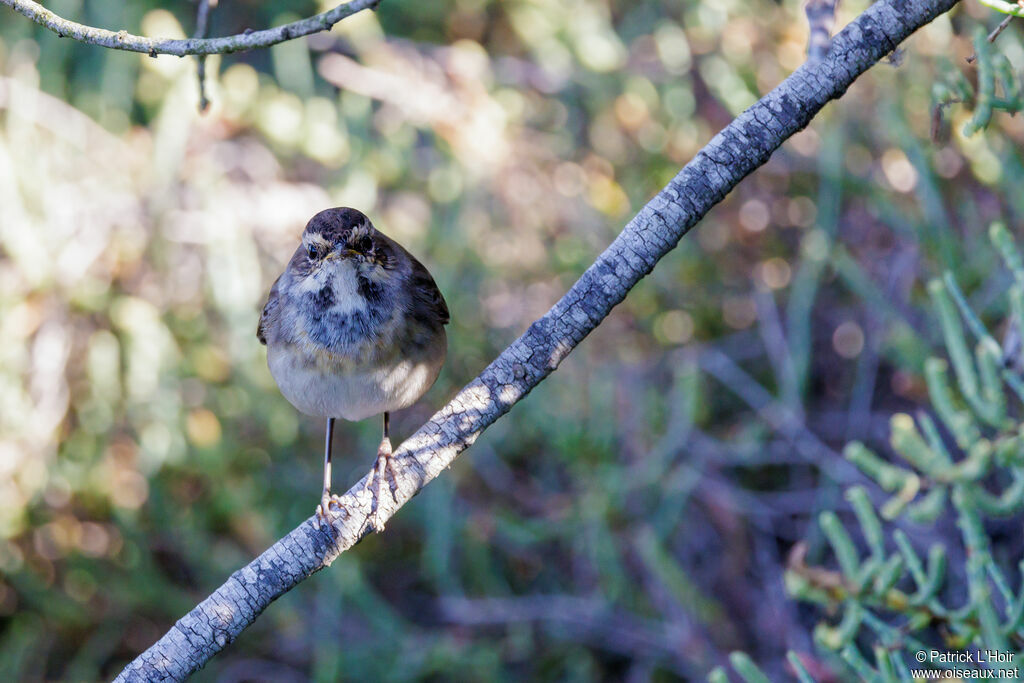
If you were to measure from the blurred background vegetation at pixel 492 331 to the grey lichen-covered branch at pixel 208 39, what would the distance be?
3162mm

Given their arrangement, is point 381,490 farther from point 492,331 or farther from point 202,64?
point 492,331

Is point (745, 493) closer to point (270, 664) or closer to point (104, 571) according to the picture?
point (270, 664)

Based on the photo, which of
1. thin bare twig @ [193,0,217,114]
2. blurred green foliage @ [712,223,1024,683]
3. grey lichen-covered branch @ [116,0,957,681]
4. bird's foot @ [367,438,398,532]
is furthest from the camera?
thin bare twig @ [193,0,217,114]

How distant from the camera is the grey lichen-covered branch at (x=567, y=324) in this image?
7.23ft

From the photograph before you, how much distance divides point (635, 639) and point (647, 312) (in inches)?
70.9

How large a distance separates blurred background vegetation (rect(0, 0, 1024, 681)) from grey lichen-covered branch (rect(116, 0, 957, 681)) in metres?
2.51

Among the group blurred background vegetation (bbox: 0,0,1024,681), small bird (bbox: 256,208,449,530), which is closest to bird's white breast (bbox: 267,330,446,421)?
small bird (bbox: 256,208,449,530)

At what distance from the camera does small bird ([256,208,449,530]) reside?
3.17m

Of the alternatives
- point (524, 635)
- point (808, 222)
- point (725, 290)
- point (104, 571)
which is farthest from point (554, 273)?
point (104, 571)

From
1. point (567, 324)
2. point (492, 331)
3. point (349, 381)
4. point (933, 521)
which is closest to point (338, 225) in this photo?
point (349, 381)

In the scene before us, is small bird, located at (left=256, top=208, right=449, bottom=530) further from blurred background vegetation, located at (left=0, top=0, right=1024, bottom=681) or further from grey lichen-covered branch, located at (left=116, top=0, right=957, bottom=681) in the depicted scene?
blurred background vegetation, located at (left=0, top=0, right=1024, bottom=681)

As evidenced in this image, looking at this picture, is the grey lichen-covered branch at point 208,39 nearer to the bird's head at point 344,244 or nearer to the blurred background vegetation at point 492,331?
the bird's head at point 344,244

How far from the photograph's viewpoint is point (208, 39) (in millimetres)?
2191

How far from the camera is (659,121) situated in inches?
233
